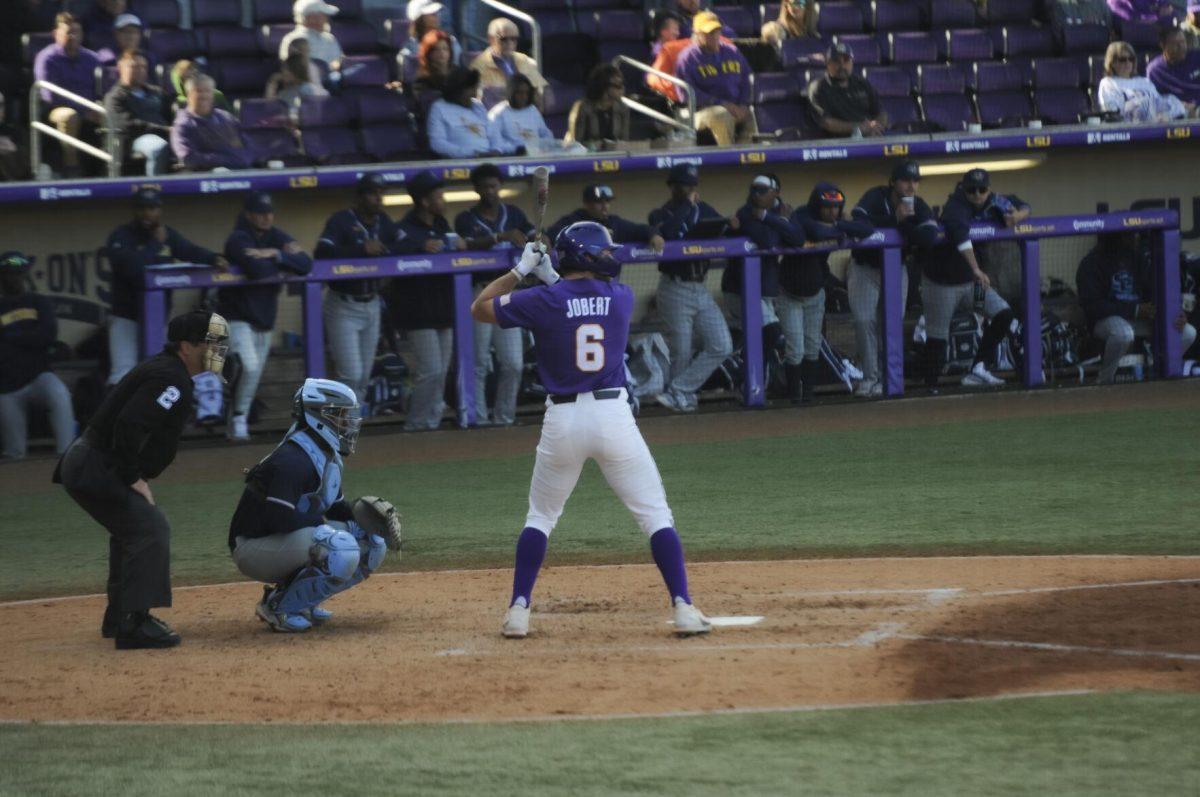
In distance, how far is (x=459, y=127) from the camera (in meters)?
14.7

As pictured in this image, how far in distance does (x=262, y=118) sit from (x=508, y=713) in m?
9.89

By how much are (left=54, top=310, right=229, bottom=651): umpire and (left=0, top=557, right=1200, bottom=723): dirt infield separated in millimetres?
247

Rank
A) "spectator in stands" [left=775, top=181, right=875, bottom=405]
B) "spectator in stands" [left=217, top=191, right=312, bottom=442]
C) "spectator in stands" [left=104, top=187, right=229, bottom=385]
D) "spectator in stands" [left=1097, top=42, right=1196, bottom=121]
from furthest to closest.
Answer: "spectator in stands" [left=1097, top=42, right=1196, bottom=121] < "spectator in stands" [left=775, top=181, right=875, bottom=405] < "spectator in stands" [left=217, top=191, right=312, bottom=442] < "spectator in stands" [left=104, top=187, right=229, bottom=385]

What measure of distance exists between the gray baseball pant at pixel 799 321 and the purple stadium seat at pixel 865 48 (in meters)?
3.68

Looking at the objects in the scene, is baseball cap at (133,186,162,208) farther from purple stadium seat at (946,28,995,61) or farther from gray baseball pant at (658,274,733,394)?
purple stadium seat at (946,28,995,61)

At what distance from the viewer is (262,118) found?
1468 cm

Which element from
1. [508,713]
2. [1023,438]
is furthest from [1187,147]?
[508,713]

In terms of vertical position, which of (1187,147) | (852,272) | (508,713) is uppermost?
(1187,147)

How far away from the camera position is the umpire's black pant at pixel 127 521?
6.90 m

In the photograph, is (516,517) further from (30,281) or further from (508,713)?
(30,281)

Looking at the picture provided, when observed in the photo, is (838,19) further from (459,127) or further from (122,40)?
(122,40)

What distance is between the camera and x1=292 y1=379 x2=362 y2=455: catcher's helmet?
705 centimetres

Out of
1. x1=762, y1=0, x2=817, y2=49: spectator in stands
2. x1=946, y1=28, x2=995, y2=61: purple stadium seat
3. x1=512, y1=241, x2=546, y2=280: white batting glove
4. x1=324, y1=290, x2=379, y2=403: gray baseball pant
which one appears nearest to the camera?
x1=512, y1=241, x2=546, y2=280: white batting glove

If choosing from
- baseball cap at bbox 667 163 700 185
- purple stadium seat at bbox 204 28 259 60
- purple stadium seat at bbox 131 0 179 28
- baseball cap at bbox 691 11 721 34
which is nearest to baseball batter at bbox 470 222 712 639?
baseball cap at bbox 667 163 700 185
